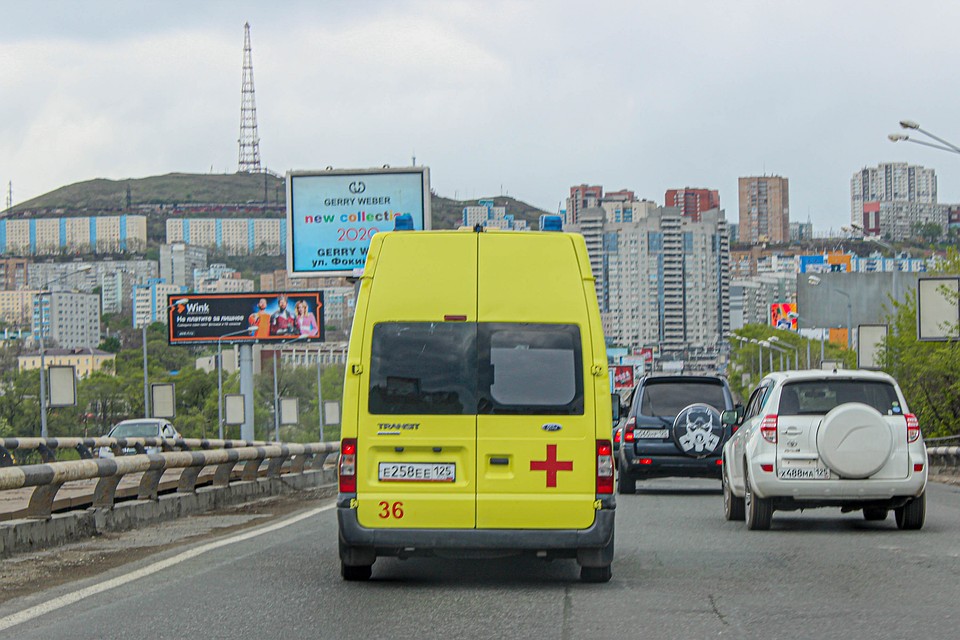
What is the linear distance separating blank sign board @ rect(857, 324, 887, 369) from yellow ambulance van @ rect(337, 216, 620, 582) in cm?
5728

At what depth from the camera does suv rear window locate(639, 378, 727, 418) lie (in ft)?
81.5

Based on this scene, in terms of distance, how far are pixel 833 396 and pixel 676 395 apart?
351 inches

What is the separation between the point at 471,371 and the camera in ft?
36.3

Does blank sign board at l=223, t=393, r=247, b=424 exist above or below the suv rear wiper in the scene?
below

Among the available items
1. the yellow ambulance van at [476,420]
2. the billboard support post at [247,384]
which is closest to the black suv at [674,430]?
the yellow ambulance van at [476,420]

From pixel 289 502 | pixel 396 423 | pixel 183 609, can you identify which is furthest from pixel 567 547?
pixel 289 502

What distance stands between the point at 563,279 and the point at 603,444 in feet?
3.82

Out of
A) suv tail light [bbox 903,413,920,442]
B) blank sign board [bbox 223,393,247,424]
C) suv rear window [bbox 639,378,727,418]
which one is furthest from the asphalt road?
blank sign board [bbox 223,393,247,424]

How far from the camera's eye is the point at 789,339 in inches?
6201

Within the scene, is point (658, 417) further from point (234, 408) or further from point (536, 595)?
point (234, 408)

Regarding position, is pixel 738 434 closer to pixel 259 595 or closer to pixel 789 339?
pixel 259 595

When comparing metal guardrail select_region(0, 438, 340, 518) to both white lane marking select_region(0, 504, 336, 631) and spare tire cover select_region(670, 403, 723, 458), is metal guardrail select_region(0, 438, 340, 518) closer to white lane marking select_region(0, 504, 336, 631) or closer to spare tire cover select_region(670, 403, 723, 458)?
white lane marking select_region(0, 504, 336, 631)

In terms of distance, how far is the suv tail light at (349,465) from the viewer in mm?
10992

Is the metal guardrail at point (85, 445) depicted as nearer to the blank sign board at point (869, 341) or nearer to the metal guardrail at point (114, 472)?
the metal guardrail at point (114, 472)
